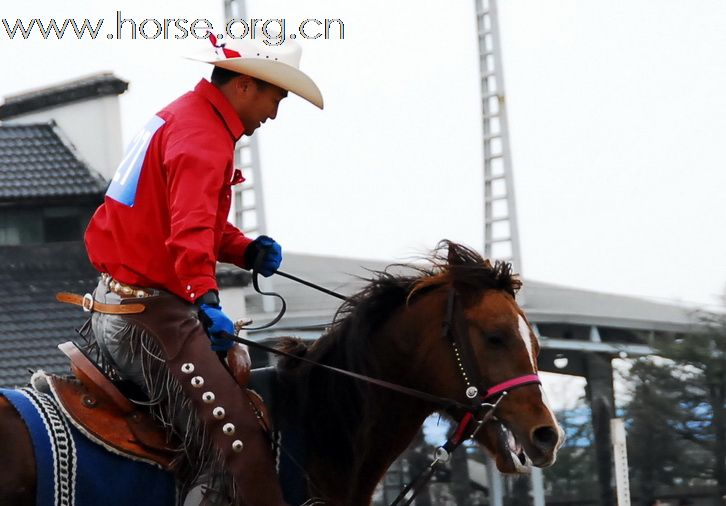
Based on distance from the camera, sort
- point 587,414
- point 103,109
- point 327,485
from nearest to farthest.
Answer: point 327,485 → point 587,414 → point 103,109

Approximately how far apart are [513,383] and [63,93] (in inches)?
642

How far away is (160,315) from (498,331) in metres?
Result: 1.22

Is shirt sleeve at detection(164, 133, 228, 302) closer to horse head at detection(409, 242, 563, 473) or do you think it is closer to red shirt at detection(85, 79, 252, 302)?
red shirt at detection(85, 79, 252, 302)

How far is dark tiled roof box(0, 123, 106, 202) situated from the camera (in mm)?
19172

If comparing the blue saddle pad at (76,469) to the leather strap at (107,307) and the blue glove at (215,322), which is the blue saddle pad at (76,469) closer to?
the leather strap at (107,307)

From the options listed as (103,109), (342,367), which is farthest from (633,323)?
(342,367)

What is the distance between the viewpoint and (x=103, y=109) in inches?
801

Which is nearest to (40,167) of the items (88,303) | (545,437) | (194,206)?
(88,303)

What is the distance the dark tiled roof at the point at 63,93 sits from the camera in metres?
20.2

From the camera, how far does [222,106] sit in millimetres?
5531

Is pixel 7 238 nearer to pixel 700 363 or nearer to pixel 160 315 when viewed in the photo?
pixel 700 363

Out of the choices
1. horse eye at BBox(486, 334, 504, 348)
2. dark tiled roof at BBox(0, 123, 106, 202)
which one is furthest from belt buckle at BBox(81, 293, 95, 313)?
dark tiled roof at BBox(0, 123, 106, 202)

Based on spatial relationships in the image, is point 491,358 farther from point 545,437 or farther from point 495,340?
point 545,437

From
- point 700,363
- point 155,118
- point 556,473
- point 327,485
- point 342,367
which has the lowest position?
point 556,473
